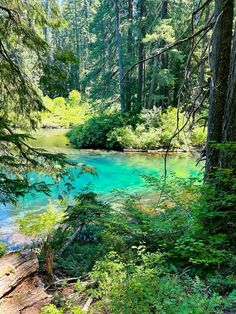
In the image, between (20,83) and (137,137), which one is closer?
(20,83)

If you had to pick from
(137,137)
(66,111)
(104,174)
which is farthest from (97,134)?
(66,111)

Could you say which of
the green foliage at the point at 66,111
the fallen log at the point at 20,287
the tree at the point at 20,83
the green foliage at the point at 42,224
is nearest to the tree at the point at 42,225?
the green foliage at the point at 42,224

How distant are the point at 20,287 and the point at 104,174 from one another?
10.2 meters

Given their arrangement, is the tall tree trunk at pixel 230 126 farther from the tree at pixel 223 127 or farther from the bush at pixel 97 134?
the bush at pixel 97 134

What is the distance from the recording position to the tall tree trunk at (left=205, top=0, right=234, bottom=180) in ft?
11.3

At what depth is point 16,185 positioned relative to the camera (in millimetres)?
3832

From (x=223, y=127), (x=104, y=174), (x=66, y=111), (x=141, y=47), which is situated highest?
(x=141, y=47)

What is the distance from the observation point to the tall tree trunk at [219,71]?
136 inches

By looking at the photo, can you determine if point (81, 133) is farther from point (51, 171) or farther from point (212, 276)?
point (212, 276)

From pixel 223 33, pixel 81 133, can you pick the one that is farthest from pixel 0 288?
pixel 81 133

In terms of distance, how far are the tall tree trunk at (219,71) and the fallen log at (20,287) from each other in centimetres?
204

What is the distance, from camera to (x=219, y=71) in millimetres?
3537

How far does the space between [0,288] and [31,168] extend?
243 centimetres

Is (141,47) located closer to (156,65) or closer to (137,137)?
(156,65)
